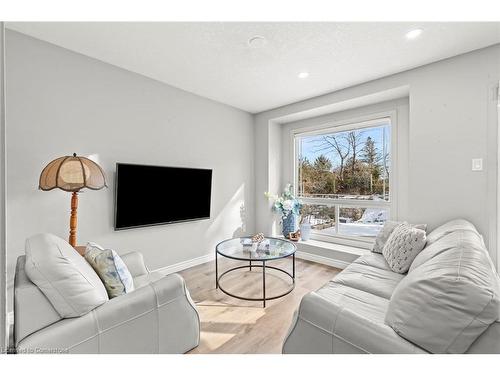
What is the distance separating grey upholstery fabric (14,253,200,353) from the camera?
Result: 1.10 m

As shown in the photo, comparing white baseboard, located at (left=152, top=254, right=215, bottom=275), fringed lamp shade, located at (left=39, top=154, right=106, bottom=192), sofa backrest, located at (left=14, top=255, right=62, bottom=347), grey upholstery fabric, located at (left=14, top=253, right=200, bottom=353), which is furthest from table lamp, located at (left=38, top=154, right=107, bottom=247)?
white baseboard, located at (left=152, top=254, right=215, bottom=275)

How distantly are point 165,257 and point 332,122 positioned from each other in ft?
10.2

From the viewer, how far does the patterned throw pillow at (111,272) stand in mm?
1417

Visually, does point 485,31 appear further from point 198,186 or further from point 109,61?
point 109,61

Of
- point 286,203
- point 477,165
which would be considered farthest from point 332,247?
point 477,165

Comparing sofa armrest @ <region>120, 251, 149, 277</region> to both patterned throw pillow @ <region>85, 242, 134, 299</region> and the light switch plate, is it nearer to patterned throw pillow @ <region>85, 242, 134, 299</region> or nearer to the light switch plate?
patterned throw pillow @ <region>85, 242, 134, 299</region>

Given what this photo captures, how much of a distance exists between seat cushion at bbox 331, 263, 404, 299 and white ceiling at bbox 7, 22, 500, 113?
202cm

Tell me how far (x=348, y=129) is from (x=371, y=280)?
8.04 feet

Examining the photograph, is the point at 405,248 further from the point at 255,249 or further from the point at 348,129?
the point at 348,129

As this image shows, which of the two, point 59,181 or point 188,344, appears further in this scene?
point 59,181

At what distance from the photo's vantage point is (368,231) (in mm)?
3471

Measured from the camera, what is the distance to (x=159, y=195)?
2.91m

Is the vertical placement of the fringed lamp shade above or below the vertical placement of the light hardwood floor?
above
